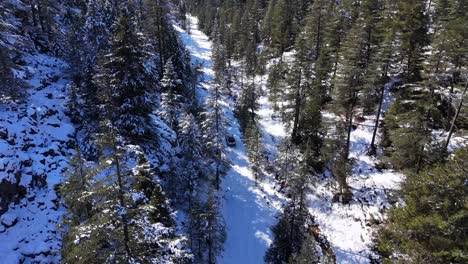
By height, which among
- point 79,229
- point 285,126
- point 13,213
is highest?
point 79,229

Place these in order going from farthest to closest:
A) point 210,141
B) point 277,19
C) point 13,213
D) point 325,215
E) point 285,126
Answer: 1. point 277,19
2. point 285,126
3. point 210,141
4. point 325,215
5. point 13,213

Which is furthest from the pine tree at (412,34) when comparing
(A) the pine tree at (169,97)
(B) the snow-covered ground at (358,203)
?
(A) the pine tree at (169,97)

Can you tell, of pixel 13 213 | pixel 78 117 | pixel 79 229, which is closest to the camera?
pixel 79 229

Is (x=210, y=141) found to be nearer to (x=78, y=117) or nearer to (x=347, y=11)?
(x=78, y=117)

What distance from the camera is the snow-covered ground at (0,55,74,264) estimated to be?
17688 mm

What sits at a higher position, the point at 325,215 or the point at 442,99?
the point at 442,99

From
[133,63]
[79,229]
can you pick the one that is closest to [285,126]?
[133,63]

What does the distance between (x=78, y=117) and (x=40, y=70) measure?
313 inches

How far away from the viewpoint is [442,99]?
3288 cm

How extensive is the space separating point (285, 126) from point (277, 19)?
93.0 feet

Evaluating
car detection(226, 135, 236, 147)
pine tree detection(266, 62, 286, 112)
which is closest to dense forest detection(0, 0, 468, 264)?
pine tree detection(266, 62, 286, 112)

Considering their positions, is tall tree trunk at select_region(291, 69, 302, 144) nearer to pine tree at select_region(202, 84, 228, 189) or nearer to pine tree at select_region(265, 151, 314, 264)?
pine tree at select_region(265, 151, 314, 264)

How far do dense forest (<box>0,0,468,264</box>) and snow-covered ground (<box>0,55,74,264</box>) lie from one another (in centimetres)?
9

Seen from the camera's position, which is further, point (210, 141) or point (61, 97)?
point (210, 141)
